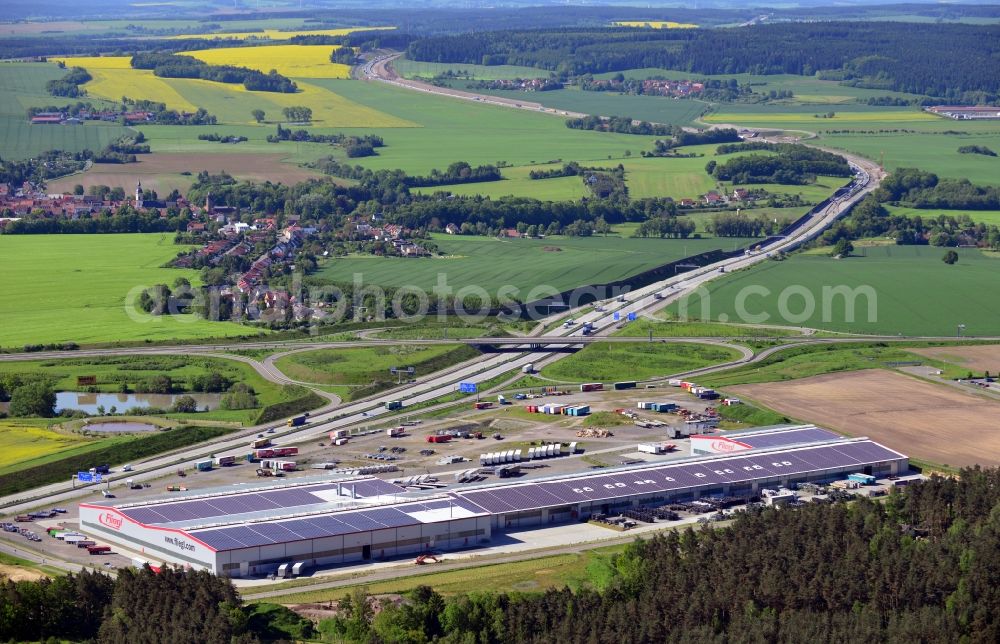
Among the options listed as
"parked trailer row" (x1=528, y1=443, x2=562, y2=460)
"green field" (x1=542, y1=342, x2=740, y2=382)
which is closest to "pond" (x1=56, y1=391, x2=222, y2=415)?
"parked trailer row" (x1=528, y1=443, x2=562, y2=460)

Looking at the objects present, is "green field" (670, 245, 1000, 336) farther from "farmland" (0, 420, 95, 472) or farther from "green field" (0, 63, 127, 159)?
"green field" (0, 63, 127, 159)

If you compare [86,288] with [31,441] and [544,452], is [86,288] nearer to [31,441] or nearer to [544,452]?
[31,441]

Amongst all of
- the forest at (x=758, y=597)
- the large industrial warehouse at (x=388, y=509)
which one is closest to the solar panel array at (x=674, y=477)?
the large industrial warehouse at (x=388, y=509)

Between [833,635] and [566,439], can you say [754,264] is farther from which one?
[833,635]

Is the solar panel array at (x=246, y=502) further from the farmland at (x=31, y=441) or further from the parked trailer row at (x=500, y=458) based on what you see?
the farmland at (x=31, y=441)

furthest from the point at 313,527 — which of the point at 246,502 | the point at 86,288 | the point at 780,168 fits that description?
the point at 780,168
